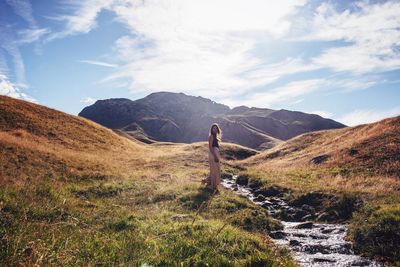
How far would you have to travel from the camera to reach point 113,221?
11.7 meters

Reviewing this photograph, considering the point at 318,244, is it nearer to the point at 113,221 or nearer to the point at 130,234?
the point at 130,234

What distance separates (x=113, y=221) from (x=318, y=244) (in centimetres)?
729

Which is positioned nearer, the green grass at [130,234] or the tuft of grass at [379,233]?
the green grass at [130,234]

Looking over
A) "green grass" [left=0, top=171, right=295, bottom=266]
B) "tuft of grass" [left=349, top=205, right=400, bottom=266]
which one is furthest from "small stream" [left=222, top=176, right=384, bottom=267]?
"green grass" [left=0, top=171, right=295, bottom=266]

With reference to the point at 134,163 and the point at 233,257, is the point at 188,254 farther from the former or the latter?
the point at 134,163

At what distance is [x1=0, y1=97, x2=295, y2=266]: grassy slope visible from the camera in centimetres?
806

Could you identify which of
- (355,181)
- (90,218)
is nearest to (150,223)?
(90,218)

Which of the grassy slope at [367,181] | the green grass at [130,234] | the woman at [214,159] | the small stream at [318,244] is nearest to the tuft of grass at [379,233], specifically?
the grassy slope at [367,181]

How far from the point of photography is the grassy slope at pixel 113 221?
26.5 feet

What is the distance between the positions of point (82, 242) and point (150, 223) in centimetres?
354

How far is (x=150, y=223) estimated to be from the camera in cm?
1208

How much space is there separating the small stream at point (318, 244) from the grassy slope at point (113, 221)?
2.86 ft

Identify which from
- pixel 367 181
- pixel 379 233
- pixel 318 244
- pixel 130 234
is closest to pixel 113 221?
pixel 130 234

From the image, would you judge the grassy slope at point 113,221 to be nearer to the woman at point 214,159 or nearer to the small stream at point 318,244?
the small stream at point 318,244
